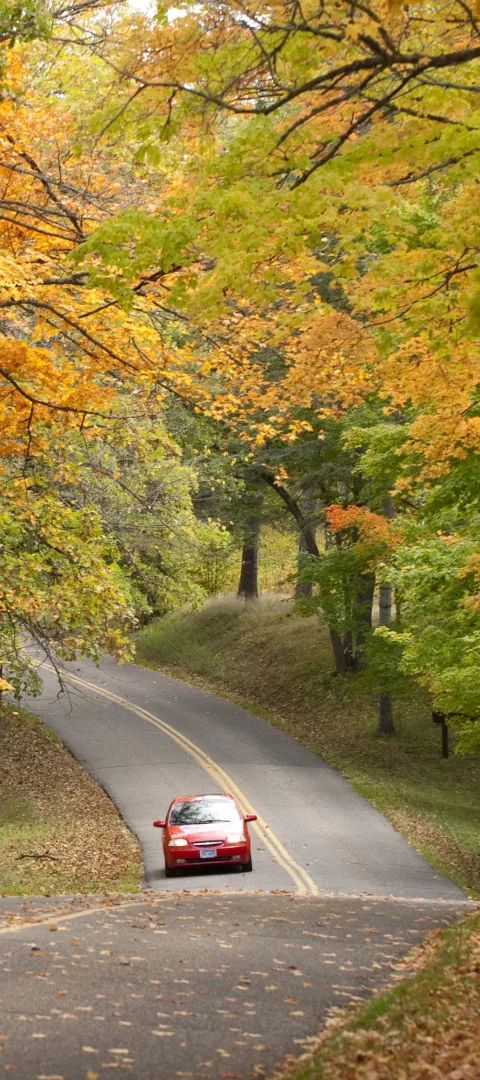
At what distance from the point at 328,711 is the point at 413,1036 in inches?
1096

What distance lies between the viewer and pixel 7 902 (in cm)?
1402

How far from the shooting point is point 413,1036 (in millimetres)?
7203

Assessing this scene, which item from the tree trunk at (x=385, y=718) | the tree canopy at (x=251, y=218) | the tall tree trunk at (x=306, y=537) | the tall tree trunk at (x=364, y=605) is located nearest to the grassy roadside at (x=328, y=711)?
the tree trunk at (x=385, y=718)

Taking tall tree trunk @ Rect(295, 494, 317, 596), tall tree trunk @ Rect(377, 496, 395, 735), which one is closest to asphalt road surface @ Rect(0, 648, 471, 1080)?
tall tree trunk @ Rect(377, 496, 395, 735)

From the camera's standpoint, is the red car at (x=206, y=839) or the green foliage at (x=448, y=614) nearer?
the green foliage at (x=448, y=614)

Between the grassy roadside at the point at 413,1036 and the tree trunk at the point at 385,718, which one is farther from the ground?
the tree trunk at the point at 385,718

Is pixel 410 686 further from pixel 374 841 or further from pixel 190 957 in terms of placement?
pixel 190 957

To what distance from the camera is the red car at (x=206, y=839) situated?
18859 millimetres

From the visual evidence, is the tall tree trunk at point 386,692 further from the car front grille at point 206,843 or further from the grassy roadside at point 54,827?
the car front grille at point 206,843

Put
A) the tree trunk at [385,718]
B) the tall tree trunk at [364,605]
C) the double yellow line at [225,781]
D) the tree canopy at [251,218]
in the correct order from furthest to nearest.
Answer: the tree trunk at [385,718] < the tall tree trunk at [364,605] < the double yellow line at [225,781] < the tree canopy at [251,218]

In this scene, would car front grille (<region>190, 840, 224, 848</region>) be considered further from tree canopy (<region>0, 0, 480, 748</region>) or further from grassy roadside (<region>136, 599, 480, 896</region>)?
grassy roadside (<region>136, 599, 480, 896</region>)

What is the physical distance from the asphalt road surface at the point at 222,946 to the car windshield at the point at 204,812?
0.89 meters

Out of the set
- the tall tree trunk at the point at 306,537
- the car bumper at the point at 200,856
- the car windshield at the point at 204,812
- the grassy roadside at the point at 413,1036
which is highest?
the tall tree trunk at the point at 306,537

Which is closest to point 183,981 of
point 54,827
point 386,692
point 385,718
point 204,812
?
point 204,812
